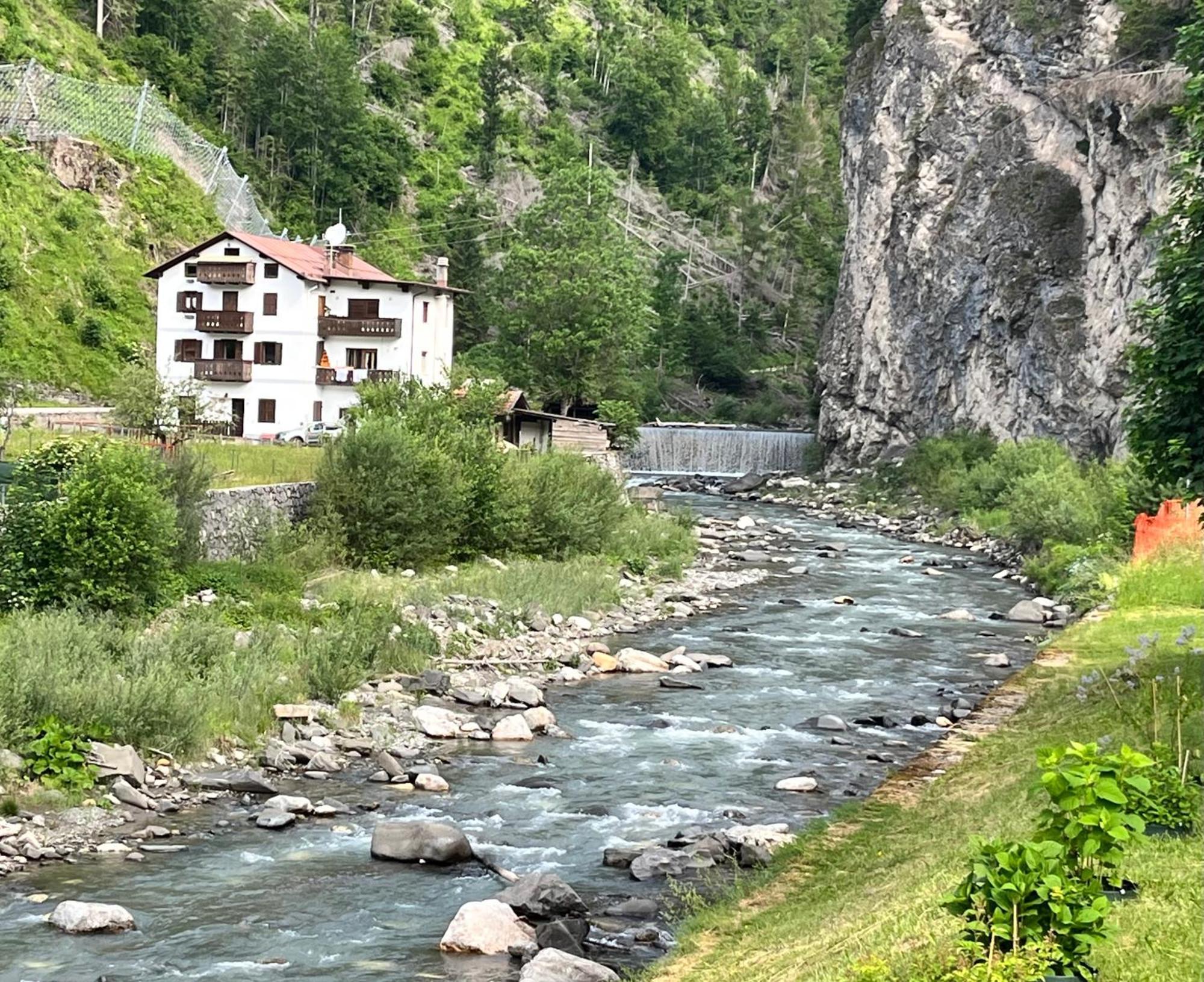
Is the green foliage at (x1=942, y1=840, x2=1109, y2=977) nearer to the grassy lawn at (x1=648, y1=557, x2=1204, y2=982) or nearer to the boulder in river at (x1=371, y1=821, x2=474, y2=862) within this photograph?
the grassy lawn at (x1=648, y1=557, x2=1204, y2=982)

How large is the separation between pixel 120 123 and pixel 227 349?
70.3ft

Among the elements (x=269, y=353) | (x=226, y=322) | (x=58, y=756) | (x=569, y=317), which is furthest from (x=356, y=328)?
(x=58, y=756)

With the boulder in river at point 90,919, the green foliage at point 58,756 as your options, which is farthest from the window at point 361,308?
the boulder in river at point 90,919

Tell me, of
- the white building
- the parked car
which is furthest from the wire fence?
the parked car

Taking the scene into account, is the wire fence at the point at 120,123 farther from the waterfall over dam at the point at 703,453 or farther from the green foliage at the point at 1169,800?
the green foliage at the point at 1169,800

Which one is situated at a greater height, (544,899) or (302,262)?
(302,262)

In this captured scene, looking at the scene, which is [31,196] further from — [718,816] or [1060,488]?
[718,816]

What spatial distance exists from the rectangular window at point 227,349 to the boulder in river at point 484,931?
4935 cm

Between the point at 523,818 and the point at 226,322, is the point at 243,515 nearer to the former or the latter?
the point at 523,818

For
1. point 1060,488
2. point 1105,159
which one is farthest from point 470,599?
point 1105,159

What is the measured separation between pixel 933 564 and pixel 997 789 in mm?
32988

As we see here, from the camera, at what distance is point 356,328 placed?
60.2 m

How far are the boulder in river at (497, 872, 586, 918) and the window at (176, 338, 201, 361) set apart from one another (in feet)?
161

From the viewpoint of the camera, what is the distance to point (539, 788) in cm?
1892
